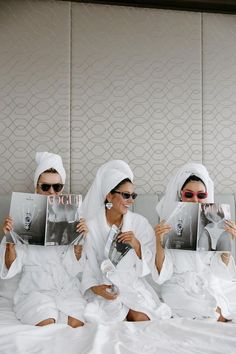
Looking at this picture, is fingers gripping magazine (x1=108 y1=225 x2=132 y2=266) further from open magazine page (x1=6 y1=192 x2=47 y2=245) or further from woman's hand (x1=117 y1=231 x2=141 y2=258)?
open magazine page (x1=6 y1=192 x2=47 y2=245)

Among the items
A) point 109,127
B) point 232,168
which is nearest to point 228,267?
point 232,168

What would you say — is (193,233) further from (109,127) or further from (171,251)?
(109,127)

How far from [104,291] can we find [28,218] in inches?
24.1

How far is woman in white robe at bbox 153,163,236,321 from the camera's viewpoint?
2631mm

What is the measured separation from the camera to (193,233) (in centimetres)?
272

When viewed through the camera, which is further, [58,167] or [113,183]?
[58,167]

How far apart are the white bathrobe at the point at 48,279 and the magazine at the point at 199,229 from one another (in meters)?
0.59

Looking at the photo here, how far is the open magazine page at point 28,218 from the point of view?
2.68m

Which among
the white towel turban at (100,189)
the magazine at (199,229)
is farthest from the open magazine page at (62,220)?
the magazine at (199,229)

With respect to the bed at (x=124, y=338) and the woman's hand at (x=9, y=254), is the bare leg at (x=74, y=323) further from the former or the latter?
the woman's hand at (x=9, y=254)

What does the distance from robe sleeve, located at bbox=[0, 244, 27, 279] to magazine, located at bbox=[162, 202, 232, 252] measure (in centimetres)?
86

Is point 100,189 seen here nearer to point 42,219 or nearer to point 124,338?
point 42,219

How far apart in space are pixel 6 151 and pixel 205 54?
1.74 meters

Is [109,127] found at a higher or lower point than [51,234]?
higher
